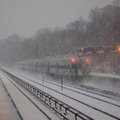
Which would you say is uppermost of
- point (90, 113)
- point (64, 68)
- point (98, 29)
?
point (98, 29)

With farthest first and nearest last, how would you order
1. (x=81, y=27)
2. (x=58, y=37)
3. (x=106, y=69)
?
(x=58, y=37) < (x=81, y=27) < (x=106, y=69)

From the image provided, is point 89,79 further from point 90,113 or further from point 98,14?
point 98,14

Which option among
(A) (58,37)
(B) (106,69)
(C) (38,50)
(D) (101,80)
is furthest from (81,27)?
(D) (101,80)

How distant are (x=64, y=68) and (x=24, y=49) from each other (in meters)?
93.3

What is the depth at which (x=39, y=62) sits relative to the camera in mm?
56688

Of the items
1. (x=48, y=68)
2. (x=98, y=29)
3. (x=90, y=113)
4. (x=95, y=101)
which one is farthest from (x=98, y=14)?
(x=90, y=113)

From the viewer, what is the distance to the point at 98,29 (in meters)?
66.8

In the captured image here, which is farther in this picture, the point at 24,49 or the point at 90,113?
the point at 24,49

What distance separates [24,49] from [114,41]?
83.7 meters

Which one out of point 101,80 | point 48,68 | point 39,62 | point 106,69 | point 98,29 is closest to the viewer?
point 101,80

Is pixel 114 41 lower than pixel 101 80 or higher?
higher

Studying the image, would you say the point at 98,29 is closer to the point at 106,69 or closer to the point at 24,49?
the point at 106,69

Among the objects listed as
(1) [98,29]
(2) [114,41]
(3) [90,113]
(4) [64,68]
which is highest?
(1) [98,29]

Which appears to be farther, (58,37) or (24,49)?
(24,49)
